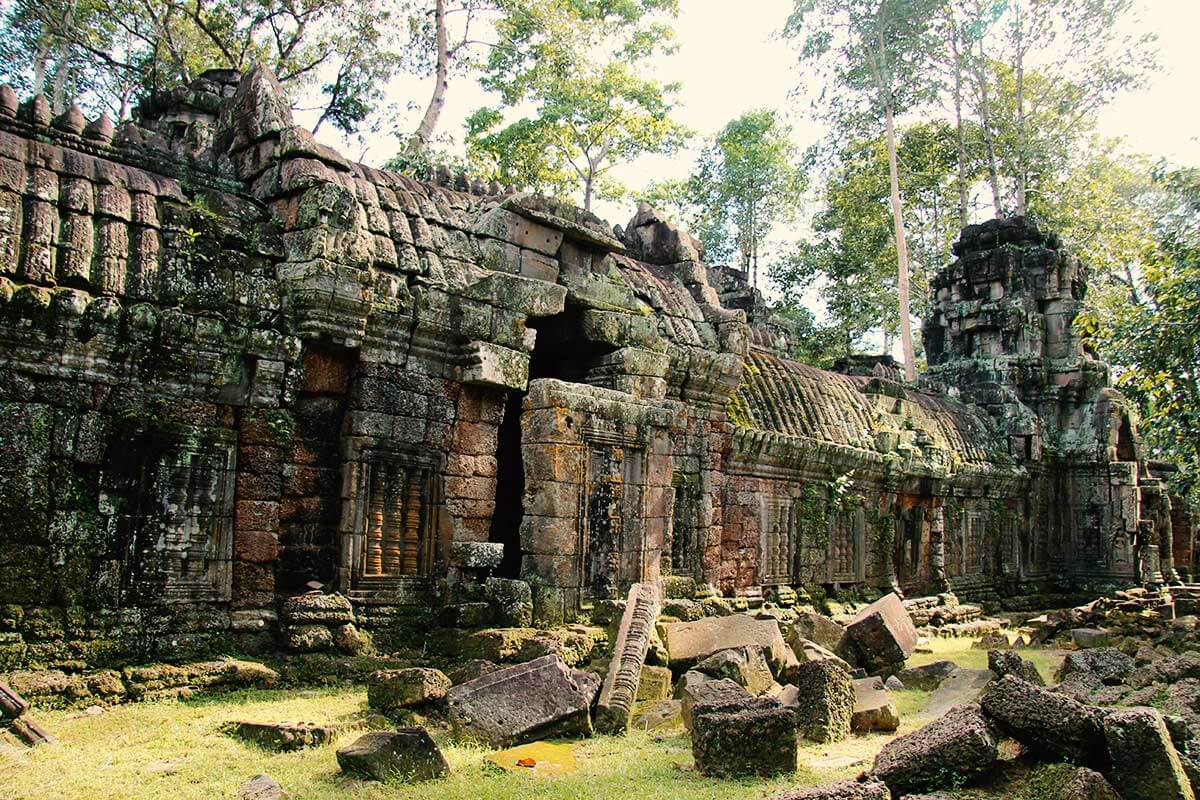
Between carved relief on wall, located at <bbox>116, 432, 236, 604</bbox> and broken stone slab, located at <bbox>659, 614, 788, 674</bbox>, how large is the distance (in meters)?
3.46

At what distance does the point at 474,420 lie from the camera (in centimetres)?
771

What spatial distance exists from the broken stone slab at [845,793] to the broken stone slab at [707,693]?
155 centimetres

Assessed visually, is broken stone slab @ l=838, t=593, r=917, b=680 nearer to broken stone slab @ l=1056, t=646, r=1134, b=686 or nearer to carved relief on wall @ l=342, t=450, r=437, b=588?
broken stone slab @ l=1056, t=646, r=1134, b=686

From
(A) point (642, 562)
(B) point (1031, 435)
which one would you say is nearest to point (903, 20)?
(B) point (1031, 435)

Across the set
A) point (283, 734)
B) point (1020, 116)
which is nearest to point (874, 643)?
point (283, 734)

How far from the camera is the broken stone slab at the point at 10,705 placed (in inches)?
190

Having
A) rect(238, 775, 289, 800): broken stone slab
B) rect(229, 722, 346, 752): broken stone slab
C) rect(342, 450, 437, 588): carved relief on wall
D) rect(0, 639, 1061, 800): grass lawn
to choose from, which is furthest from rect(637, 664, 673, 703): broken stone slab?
rect(238, 775, 289, 800): broken stone slab

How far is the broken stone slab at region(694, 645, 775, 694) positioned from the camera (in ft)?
22.3

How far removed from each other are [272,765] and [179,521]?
207 centimetres

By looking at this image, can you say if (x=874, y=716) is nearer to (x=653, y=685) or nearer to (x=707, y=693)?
(x=707, y=693)

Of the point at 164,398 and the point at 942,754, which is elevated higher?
the point at 164,398

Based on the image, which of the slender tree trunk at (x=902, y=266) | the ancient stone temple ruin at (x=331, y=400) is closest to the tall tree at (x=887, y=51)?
the slender tree trunk at (x=902, y=266)

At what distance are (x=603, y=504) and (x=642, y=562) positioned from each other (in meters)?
0.70

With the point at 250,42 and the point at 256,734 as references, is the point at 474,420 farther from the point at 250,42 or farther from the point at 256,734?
the point at 250,42
